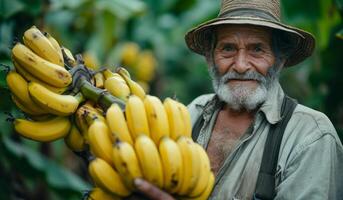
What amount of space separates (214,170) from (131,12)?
308cm

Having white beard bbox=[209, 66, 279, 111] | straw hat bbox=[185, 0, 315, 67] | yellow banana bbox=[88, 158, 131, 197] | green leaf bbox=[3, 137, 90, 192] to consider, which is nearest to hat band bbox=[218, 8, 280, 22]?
straw hat bbox=[185, 0, 315, 67]

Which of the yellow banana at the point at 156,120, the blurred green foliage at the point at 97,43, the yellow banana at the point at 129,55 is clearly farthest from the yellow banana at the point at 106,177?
the yellow banana at the point at 129,55

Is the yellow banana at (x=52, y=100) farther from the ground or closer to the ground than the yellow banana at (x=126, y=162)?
farther from the ground

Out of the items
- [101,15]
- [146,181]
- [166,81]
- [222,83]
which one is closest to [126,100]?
[146,181]

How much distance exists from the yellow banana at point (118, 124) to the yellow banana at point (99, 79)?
0.39m

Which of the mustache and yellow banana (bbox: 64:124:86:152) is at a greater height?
the mustache

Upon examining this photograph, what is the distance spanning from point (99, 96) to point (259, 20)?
3.06ft

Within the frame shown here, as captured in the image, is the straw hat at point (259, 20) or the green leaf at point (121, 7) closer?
the straw hat at point (259, 20)

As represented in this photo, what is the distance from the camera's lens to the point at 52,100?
308 cm

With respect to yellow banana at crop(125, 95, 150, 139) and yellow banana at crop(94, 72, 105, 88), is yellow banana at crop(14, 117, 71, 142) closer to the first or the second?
yellow banana at crop(94, 72, 105, 88)

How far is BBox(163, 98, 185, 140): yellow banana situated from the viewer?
2994 millimetres

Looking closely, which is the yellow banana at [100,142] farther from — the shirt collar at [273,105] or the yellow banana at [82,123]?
the shirt collar at [273,105]

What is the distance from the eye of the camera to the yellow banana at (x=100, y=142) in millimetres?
2920

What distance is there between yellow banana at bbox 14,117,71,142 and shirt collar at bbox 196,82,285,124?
35.8 inches
